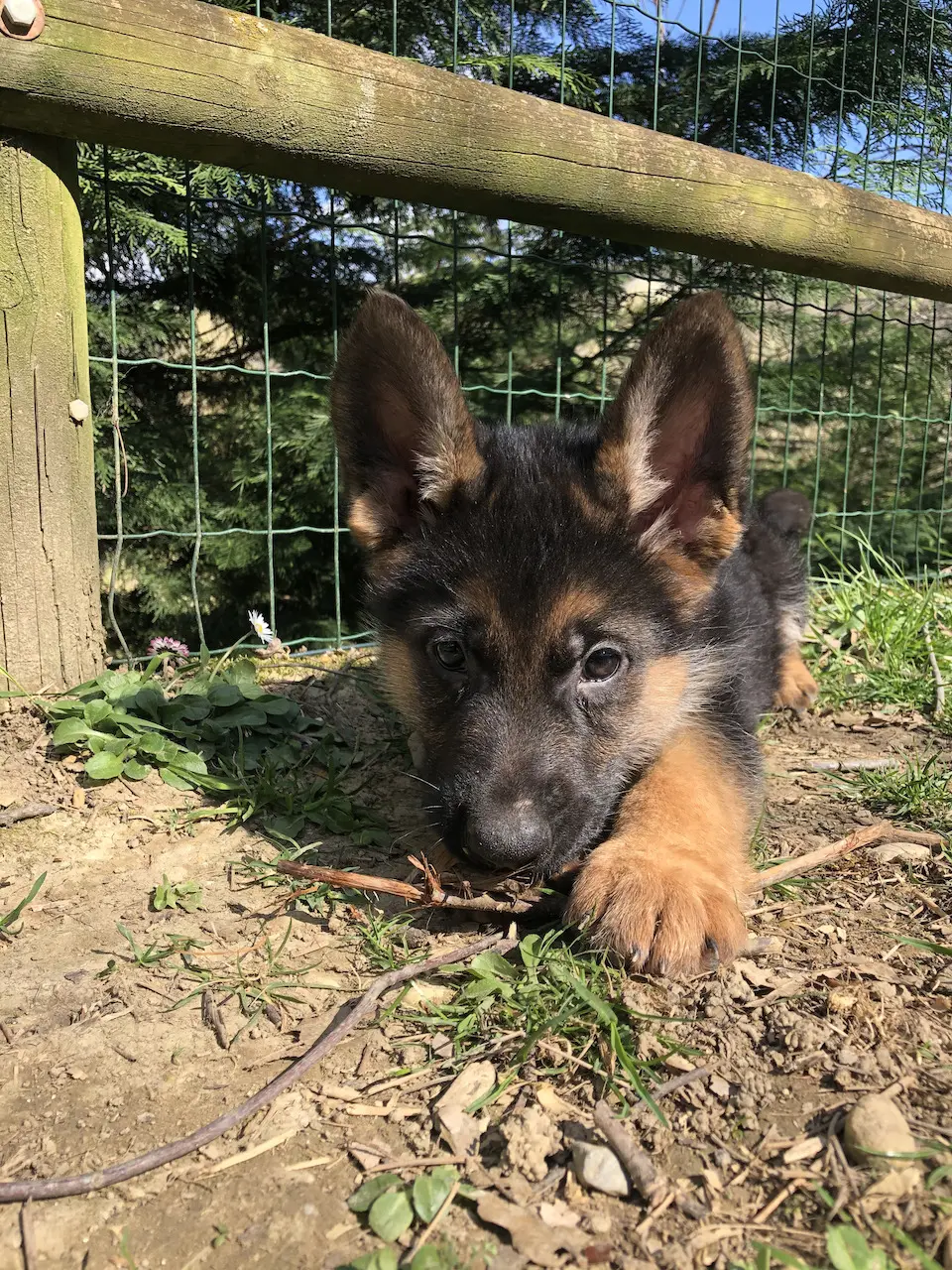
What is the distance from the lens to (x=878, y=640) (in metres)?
4.73

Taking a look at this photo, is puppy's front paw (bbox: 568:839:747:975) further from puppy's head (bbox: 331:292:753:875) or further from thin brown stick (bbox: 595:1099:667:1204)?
thin brown stick (bbox: 595:1099:667:1204)

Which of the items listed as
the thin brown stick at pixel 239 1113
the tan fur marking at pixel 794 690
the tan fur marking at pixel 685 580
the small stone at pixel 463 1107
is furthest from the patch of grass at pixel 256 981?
the tan fur marking at pixel 794 690

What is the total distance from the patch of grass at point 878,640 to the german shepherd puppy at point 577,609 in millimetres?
1491

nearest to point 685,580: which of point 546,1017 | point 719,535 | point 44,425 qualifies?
point 719,535

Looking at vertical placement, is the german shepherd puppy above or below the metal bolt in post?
below

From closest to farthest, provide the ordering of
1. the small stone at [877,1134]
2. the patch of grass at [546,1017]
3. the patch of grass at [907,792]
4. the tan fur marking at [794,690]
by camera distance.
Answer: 1. the small stone at [877,1134]
2. the patch of grass at [546,1017]
3. the patch of grass at [907,792]
4. the tan fur marking at [794,690]

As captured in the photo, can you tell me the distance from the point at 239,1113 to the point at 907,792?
7.37ft

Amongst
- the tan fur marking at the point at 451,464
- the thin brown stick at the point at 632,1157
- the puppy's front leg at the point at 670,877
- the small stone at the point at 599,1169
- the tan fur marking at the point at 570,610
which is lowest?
the small stone at the point at 599,1169

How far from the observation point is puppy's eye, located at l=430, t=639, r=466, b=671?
251 cm

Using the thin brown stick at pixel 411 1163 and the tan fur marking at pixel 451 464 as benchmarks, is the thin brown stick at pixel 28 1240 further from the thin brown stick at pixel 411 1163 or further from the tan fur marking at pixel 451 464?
the tan fur marking at pixel 451 464

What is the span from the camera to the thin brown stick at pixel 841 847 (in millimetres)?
2350

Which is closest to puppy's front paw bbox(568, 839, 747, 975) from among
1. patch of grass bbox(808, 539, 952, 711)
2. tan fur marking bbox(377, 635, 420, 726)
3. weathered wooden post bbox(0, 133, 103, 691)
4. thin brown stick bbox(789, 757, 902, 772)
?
tan fur marking bbox(377, 635, 420, 726)

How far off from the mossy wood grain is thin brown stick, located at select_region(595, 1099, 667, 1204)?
10.5ft

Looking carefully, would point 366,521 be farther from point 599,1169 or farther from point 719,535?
point 599,1169
